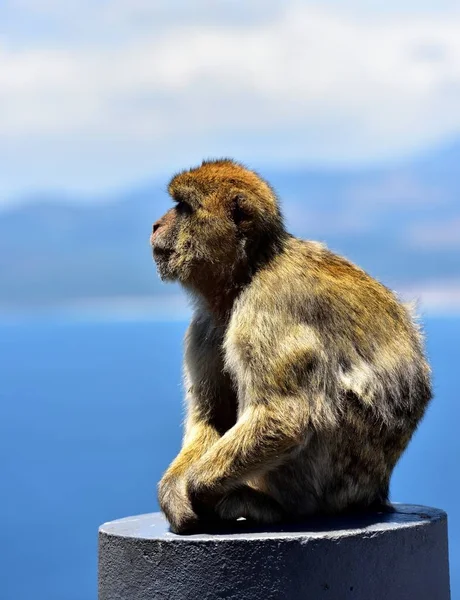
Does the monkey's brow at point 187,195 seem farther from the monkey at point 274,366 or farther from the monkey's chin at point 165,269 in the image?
the monkey's chin at point 165,269

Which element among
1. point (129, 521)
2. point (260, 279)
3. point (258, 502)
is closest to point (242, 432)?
point (258, 502)

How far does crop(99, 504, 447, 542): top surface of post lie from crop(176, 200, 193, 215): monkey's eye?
164cm

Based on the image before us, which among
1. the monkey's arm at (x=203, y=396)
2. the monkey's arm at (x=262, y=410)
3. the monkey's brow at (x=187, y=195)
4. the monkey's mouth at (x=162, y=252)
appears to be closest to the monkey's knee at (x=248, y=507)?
the monkey's arm at (x=262, y=410)

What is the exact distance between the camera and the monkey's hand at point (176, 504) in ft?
17.3

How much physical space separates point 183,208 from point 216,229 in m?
0.29

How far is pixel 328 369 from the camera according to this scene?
17.4ft

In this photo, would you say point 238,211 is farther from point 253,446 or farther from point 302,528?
point 302,528

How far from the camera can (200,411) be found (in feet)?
19.2

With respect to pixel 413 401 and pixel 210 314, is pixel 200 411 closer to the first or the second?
pixel 210 314

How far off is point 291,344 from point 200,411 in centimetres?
90

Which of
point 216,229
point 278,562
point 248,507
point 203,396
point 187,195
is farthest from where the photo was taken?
point 203,396

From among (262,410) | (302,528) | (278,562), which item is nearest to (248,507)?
(302,528)

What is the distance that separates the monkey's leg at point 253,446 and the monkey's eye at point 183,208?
1.15 m

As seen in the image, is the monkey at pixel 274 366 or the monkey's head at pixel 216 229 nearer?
the monkey at pixel 274 366
